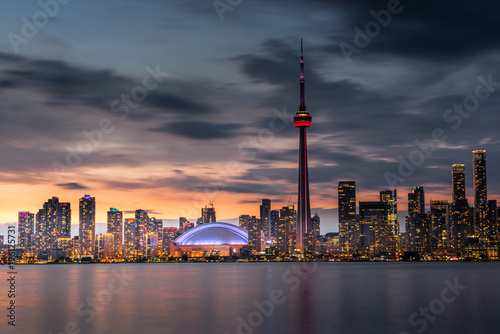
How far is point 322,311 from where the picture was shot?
→ 7806 cm

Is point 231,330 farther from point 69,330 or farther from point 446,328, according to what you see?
point 446,328

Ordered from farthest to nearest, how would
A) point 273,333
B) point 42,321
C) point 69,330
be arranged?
point 42,321
point 69,330
point 273,333

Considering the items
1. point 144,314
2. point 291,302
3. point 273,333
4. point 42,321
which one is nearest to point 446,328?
point 273,333

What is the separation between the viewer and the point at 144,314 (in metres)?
75.1

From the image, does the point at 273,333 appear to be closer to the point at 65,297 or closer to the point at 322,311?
the point at 322,311

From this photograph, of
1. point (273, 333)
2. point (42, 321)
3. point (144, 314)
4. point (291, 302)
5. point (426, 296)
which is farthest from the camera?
point (426, 296)

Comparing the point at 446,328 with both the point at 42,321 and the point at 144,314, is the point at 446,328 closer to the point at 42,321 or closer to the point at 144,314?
the point at 144,314

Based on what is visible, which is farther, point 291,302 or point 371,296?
point 371,296

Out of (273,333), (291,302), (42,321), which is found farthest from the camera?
(291,302)

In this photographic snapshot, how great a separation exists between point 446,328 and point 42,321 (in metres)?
44.8

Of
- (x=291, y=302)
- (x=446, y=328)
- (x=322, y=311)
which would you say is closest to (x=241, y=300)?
(x=291, y=302)

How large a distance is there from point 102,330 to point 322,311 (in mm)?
29839

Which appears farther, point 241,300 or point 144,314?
point 241,300

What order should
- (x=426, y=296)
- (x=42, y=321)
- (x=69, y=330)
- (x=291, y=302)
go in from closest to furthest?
(x=69, y=330) → (x=42, y=321) → (x=291, y=302) → (x=426, y=296)
